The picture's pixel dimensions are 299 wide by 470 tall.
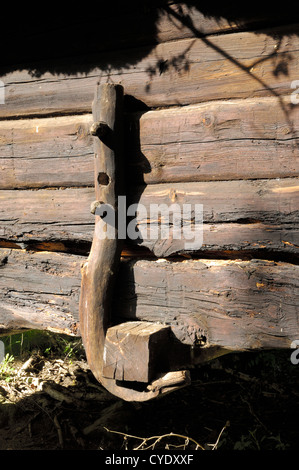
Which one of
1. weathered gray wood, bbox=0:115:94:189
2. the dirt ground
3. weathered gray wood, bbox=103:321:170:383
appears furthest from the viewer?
the dirt ground

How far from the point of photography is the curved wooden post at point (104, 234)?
251cm

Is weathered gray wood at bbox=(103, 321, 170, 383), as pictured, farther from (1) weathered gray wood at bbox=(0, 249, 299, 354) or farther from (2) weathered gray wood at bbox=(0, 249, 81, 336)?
(2) weathered gray wood at bbox=(0, 249, 81, 336)

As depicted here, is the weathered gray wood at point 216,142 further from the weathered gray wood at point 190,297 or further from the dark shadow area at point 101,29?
the weathered gray wood at point 190,297

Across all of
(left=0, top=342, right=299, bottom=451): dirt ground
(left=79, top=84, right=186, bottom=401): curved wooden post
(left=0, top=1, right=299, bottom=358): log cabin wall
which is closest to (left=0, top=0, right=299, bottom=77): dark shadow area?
(left=0, top=1, right=299, bottom=358): log cabin wall

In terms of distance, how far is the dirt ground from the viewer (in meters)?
3.99

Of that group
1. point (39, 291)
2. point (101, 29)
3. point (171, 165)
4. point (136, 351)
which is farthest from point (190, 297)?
point (101, 29)

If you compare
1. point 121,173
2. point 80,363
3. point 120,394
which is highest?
point 121,173

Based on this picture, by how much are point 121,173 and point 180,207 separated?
13.4 inches

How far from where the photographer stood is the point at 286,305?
2.23 m

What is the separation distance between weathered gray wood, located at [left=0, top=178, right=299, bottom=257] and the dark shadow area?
632 millimetres

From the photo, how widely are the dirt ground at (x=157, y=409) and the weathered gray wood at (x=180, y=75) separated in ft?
7.61

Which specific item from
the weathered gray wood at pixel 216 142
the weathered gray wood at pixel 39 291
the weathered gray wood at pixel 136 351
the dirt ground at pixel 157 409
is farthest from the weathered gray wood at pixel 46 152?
the dirt ground at pixel 157 409
